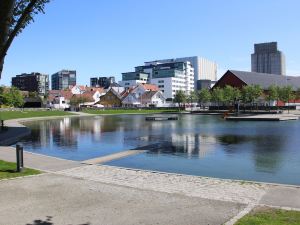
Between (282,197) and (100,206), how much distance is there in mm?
5304

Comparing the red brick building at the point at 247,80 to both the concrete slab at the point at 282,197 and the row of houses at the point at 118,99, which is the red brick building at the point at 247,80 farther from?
the concrete slab at the point at 282,197

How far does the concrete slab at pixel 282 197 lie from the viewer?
10255 millimetres

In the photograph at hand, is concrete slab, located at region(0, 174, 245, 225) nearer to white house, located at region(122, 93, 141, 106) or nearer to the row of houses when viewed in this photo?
the row of houses

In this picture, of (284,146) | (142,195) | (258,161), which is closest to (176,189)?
(142,195)

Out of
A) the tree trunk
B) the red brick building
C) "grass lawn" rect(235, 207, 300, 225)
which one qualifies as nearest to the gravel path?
"grass lawn" rect(235, 207, 300, 225)

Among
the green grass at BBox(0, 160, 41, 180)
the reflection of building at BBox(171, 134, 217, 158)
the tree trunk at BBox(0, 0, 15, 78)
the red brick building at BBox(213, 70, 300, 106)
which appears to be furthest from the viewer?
the red brick building at BBox(213, 70, 300, 106)

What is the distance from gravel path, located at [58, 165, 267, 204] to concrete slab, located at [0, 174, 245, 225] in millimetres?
713

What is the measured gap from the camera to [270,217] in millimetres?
8836

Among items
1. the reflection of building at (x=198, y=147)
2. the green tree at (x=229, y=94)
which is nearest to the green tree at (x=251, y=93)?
the green tree at (x=229, y=94)

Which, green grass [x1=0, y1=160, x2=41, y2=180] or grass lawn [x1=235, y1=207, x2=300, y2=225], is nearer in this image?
grass lawn [x1=235, y1=207, x2=300, y2=225]

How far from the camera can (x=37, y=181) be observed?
1370 cm

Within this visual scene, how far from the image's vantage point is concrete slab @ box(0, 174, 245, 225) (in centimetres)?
912

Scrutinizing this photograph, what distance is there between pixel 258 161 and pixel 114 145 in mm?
12836

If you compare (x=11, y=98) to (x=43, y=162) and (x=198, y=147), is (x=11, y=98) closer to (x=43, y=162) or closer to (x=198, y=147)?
(x=198, y=147)
